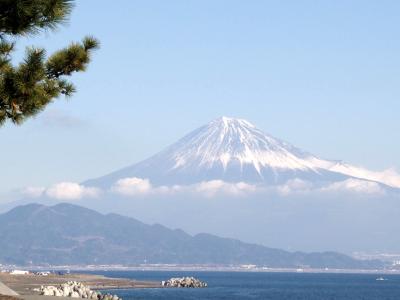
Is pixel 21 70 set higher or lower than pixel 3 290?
higher

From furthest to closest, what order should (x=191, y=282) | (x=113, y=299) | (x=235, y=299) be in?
(x=191, y=282) → (x=235, y=299) → (x=113, y=299)

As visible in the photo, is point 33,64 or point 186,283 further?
point 186,283

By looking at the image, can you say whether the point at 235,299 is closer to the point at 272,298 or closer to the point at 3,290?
the point at 272,298

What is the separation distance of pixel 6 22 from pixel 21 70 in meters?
1.54

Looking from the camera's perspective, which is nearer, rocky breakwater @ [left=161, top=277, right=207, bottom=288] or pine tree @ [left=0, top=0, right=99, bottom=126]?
pine tree @ [left=0, top=0, right=99, bottom=126]

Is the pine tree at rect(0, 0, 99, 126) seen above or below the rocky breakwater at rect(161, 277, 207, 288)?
below

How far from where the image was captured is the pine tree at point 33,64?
29.1m

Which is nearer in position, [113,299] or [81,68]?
[81,68]

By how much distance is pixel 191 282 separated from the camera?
185 m

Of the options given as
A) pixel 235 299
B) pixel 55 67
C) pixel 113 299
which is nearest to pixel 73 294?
pixel 113 299

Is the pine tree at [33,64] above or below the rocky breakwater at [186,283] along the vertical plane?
below

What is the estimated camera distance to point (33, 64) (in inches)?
1174

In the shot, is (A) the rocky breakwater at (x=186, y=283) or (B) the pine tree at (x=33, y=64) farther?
(A) the rocky breakwater at (x=186, y=283)

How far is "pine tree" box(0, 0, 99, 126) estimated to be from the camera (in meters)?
29.1
